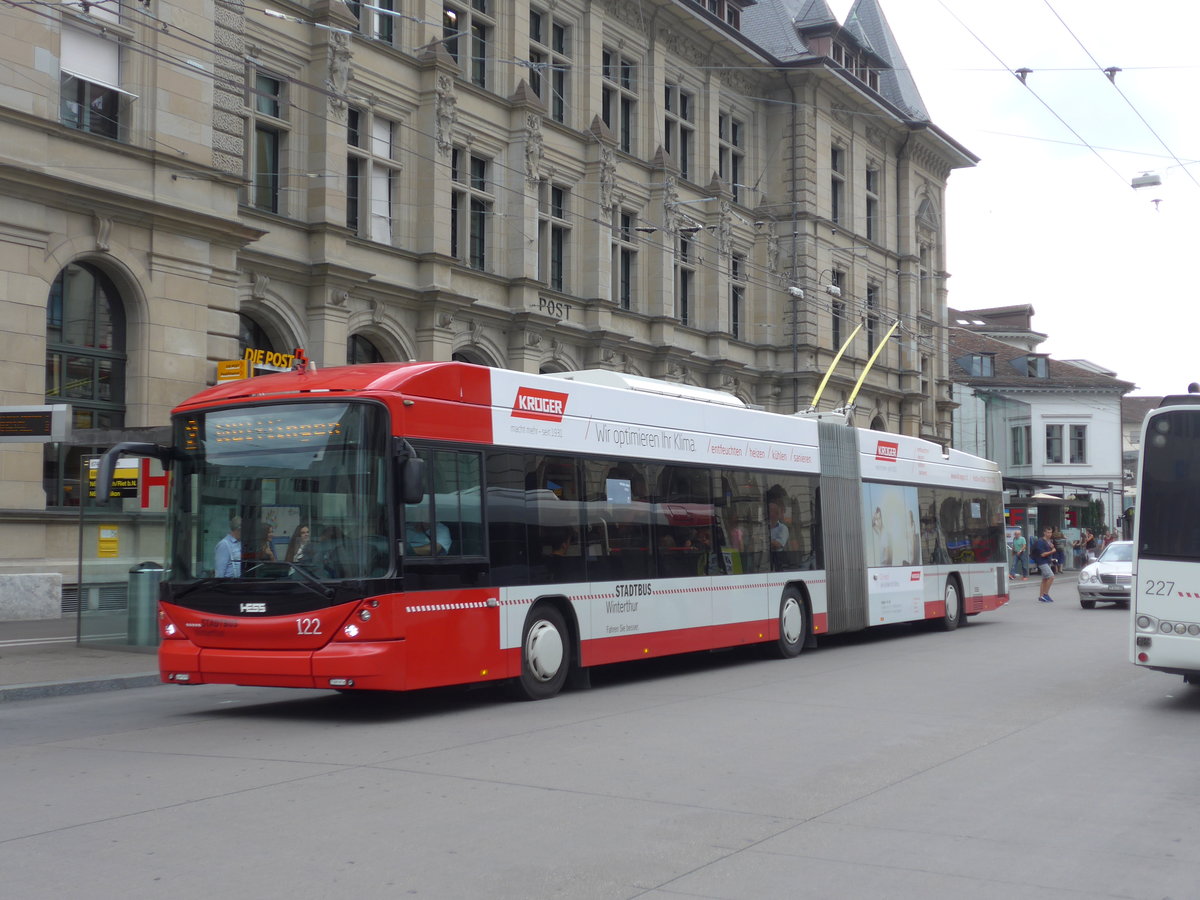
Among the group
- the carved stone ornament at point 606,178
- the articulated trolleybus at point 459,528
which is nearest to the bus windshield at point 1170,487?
the articulated trolleybus at point 459,528

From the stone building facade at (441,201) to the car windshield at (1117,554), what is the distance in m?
13.0

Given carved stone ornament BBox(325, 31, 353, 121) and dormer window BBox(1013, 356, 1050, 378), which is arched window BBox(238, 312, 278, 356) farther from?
dormer window BBox(1013, 356, 1050, 378)

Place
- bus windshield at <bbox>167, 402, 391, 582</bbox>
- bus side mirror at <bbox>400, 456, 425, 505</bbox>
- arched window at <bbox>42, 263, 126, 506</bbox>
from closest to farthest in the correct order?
bus side mirror at <bbox>400, 456, 425, 505</bbox>
bus windshield at <bbox>167, 402, 391, 582</bbox>
arched window at <bbox>42, 263, 126, 506</bbox>

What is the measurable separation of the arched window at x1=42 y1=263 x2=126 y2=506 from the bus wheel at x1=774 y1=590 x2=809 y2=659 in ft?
36.7

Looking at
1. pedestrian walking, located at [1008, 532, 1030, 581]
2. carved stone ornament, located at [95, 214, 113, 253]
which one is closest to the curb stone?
carved stone ornament, located at [95, 214, 113, 253]

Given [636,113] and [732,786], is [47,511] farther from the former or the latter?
[636,113]

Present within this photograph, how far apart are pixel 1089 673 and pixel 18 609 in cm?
1500

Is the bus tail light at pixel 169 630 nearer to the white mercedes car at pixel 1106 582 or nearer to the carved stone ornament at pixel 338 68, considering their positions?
the carved stone ornament at pixel 338 68

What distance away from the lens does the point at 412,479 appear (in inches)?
408

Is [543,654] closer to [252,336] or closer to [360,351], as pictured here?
[252,336]

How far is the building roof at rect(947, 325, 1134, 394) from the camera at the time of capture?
239 ft

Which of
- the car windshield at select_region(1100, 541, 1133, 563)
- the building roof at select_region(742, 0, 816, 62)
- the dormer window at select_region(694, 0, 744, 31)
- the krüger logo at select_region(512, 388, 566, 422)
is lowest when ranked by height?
the car windshield at select_region(1100, 541, 1133, 563)

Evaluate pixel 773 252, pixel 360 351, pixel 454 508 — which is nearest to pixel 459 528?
pixel 454 508

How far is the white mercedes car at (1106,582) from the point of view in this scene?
92.6ft
